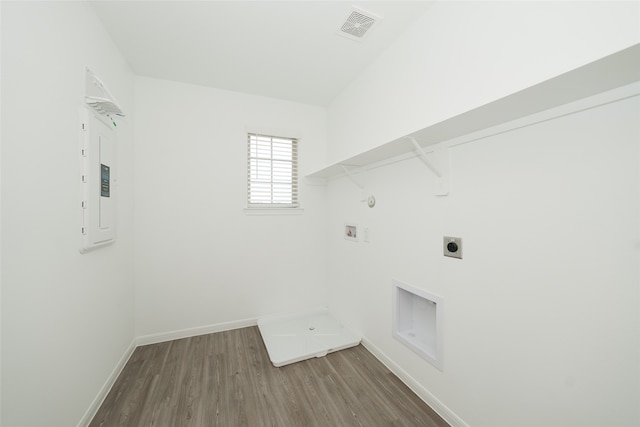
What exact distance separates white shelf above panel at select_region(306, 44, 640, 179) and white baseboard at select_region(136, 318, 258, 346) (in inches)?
99.2

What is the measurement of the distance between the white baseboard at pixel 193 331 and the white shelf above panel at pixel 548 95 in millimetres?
2519

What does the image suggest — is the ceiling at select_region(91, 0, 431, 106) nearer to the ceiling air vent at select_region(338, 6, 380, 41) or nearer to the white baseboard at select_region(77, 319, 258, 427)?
the ceiling air vent at select_region(338, 6, 380, 41)

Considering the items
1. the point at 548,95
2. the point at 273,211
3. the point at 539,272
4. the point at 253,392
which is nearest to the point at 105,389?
the point at 253,392

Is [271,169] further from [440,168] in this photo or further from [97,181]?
[440,168]

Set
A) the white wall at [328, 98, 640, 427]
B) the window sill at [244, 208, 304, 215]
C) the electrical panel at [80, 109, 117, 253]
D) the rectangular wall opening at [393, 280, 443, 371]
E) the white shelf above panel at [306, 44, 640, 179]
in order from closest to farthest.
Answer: the white shelf above panel at [306, 44, 640, 179] → the white wall at [328, 98, 640, 427] → the electrical panel at [80, 109, 117, 253] → the rectangular wall opening at [393, 280, 443, 371] → the window sill at [244, 208, 304, 215]

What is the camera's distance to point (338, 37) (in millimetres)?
1871

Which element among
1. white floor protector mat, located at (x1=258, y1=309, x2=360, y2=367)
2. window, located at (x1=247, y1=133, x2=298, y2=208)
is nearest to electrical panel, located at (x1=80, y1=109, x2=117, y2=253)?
window, located at (x1=247, y1=133, x2=298, y2=208)

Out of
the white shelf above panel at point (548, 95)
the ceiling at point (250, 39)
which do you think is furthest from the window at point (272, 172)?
the white shelf above panel at point (548, 95)

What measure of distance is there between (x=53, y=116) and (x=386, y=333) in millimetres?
2583

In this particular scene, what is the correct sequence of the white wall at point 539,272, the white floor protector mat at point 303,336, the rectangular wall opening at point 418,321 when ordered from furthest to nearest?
the white floor protector mat at point 303,336 < the rectangular wall opening at point 418,321 < the white wall at point 539,272

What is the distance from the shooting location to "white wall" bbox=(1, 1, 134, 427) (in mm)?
936

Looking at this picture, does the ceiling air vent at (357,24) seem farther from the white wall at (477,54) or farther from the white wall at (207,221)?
the white wall at (207,221)

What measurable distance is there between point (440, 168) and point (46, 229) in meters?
2.17

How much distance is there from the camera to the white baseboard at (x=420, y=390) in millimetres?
1444
